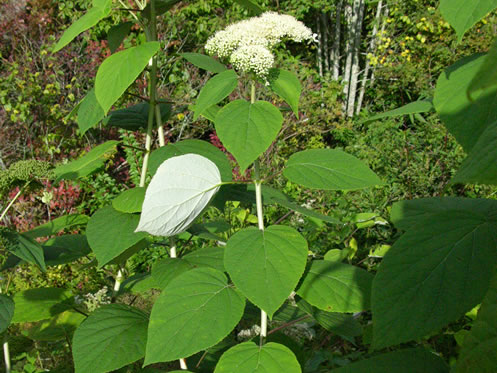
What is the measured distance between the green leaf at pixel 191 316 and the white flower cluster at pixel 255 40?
40 centimetres

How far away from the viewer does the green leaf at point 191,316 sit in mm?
715

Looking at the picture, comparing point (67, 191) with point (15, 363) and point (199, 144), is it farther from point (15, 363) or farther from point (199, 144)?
point (199, 144)

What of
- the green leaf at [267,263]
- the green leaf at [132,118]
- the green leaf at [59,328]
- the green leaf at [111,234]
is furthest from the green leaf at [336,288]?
the green leaf at [59,328]

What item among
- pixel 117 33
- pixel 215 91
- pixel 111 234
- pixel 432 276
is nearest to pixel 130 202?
pixel 111 234

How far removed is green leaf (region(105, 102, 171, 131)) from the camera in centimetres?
129

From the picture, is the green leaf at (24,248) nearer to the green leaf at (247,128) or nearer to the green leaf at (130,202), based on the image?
the green leaf at (130,202)

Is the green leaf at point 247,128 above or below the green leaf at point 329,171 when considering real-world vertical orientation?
above

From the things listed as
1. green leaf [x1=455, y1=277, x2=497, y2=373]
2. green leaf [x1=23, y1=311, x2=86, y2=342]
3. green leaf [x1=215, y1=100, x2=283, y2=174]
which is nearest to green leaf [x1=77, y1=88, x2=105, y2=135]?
green leaf [x1=215, y1=100, x2=283, y2=174]

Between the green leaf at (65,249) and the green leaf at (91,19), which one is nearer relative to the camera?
the green leaf at (91,19)

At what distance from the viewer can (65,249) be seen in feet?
4.13

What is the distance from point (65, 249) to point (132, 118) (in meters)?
0.41

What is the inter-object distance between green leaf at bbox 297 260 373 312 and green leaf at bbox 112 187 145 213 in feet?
1.29

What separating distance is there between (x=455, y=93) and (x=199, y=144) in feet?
2.11

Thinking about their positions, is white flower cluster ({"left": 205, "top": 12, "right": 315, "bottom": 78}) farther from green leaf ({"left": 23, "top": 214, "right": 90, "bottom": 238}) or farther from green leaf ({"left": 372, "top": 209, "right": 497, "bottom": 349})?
green leaf ({"left": 23, "top": 214, "right": 90, "bottom": 238})
